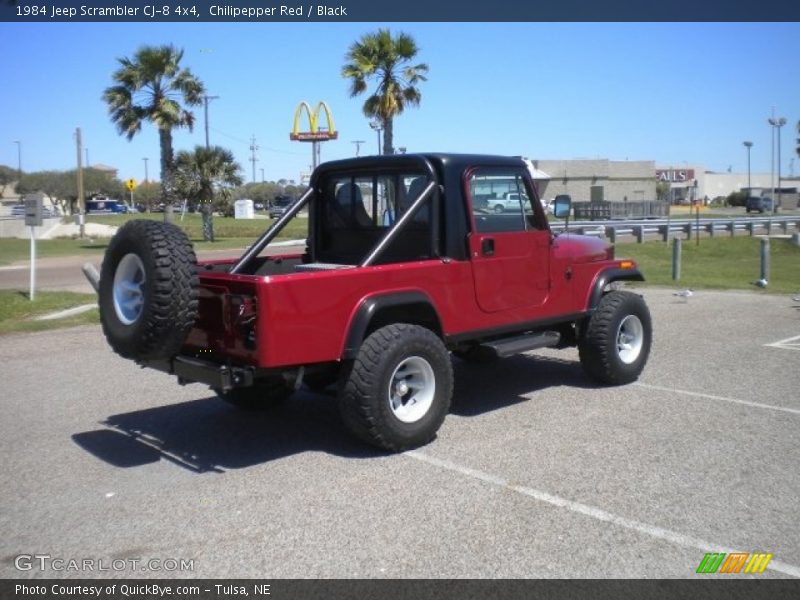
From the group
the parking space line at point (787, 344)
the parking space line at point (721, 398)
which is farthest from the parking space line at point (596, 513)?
the parking space line at point (787, 344)

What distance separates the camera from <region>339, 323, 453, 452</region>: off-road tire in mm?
5453

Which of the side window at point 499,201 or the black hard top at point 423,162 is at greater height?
the black hard top at point 423,162

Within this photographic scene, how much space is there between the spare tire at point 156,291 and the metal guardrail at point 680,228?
20.0 metres

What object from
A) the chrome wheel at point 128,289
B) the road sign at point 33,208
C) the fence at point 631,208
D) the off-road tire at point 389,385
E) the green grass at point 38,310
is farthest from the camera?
the fence at point 631,208

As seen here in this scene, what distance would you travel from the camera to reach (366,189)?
692 centimetres

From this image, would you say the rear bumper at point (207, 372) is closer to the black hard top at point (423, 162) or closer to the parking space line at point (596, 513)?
the parking space line at point (596, 513)

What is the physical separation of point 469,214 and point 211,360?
2254 millimetres

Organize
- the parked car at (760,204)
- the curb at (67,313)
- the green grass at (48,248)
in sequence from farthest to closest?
the parked car at (760,204) < the green grass at (48,248) < the curb at (67,313)

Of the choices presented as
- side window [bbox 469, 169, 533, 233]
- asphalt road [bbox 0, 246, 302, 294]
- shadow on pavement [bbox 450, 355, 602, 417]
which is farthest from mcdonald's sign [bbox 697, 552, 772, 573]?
asphalt road [bbox 0, 246, 302, 294]

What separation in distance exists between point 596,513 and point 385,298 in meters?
1.99

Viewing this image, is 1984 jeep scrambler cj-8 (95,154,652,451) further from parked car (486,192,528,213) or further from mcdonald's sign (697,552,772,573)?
Result: mcdonald's sign (697,552,772,573)

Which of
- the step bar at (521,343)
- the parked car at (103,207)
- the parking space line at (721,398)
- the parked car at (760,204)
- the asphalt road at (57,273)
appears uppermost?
the parked car at (103,207)

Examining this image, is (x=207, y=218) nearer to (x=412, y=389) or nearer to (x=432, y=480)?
(x=412, y=389)

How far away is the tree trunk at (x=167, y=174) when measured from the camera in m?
33.7
